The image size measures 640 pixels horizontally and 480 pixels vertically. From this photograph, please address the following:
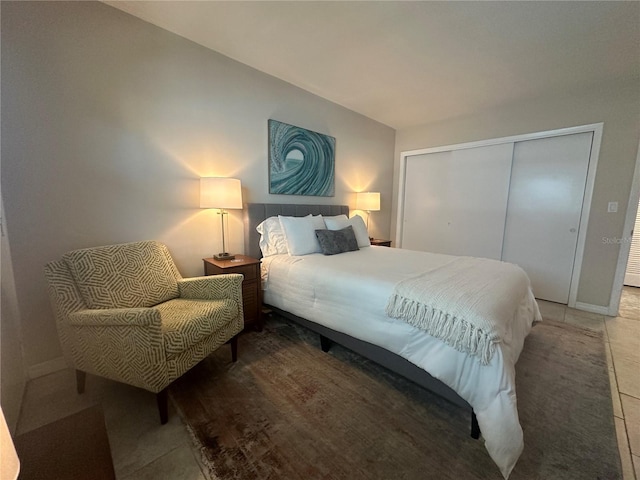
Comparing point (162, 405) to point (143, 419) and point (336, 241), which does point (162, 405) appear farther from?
point (336, 241)

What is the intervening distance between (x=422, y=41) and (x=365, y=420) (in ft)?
9.19

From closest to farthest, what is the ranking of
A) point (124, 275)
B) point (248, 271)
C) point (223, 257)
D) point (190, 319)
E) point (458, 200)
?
point (190, 319) → point (124, 275) → point (248, 271) → point (223, 257) → point (458, 200)

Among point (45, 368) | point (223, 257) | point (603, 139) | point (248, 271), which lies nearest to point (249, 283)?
point (248, 271)

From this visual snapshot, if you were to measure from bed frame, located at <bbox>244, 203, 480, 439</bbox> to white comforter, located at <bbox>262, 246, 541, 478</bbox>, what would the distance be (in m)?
0.09

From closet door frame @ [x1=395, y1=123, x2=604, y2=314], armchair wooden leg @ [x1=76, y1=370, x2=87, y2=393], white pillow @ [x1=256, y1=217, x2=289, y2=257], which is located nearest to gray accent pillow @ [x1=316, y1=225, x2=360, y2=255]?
white pillow @ [x1=256, y1=217, x2=289, y2=257]

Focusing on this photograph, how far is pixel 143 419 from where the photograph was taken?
1408 millimetres

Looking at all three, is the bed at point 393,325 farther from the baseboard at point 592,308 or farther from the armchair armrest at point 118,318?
the baseboard at point 592,308

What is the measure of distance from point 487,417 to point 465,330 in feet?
1.24

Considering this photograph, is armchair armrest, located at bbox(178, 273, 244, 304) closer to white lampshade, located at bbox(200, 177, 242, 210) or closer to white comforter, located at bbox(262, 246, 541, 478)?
white comforter, located at bbox(262, 246, 541, 478)

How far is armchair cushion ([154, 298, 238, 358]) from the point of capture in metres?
1.40

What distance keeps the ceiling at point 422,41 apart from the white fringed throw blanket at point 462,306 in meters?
1.87

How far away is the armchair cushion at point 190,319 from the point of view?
1.40 meters

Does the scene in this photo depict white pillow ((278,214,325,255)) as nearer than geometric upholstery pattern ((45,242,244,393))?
No

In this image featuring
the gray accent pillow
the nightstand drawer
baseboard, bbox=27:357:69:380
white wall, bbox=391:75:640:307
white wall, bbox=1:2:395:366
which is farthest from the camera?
white wall, bbox=391:75:640:307
